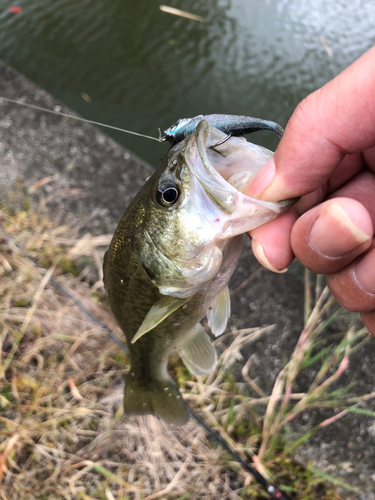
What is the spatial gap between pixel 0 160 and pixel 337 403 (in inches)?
127

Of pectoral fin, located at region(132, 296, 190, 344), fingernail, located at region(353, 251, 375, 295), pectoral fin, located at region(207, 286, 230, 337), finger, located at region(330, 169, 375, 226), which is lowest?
pectoral fin, located at region(207, 286, 230, 337)

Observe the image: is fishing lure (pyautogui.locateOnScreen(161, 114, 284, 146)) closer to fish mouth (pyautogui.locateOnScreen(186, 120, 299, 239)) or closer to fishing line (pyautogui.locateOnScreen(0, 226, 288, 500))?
fish mouth (pyautogui.locateOnScreen(186, 120, 299, 239))

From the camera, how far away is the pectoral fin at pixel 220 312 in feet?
5.29

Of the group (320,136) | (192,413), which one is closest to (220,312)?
(320,136)

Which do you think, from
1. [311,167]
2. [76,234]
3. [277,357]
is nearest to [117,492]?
[277,357]

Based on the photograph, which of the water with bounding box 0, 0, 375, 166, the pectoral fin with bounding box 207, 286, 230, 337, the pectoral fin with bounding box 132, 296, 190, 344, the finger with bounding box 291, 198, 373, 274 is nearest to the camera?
the finger with bounding box 291, 198, 373, 274

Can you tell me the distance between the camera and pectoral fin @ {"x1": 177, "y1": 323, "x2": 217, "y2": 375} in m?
1.88

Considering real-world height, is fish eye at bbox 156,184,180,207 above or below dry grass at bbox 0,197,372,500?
above

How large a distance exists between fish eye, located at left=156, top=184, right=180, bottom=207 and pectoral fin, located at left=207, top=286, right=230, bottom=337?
0.54 metres

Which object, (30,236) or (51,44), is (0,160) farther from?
(51,44)

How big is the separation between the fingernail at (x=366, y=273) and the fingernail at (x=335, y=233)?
126mm

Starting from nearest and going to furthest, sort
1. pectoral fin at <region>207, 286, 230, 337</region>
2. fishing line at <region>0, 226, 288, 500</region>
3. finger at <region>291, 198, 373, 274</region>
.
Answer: finger at <region>291, 198, 373, 274</region>, pectoral fin at <region>207, 286, 230, 337</region>, fishing line at <region>0, 226, 288, 500</region>

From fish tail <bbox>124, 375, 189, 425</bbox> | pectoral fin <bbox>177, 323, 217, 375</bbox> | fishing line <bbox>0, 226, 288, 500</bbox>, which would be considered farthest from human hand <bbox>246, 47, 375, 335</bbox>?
fishing line <bbox>0, 226, 288, 500</bbox>

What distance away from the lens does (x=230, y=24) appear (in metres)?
5.16
